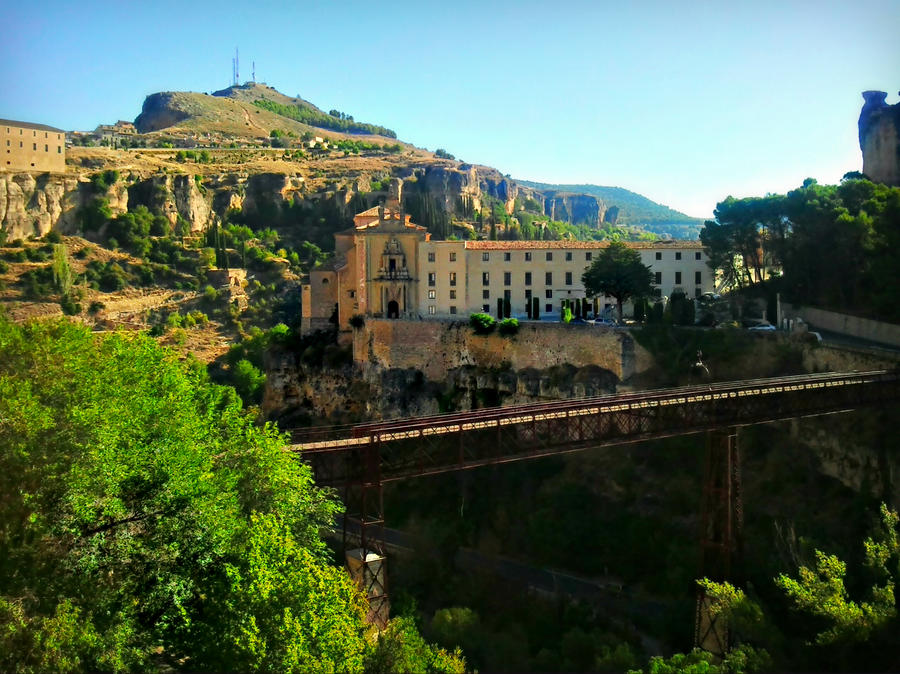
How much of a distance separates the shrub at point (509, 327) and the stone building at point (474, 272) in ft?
13.2

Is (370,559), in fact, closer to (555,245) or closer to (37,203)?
(555,245)

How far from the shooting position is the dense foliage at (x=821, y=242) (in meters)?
35.5

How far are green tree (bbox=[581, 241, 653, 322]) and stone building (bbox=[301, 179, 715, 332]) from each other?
108 inches

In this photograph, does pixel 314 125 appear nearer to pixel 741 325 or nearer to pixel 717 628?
pixel 741 325

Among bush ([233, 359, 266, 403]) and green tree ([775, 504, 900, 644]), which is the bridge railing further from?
bush ([233, 359, 266, 403])

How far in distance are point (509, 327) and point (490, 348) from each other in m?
1.56

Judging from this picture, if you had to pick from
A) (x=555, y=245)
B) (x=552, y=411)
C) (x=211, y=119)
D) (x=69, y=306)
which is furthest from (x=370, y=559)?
(x=211, y=119)

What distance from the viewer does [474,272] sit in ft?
155

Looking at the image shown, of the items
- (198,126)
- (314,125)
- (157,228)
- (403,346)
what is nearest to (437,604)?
(403,346)

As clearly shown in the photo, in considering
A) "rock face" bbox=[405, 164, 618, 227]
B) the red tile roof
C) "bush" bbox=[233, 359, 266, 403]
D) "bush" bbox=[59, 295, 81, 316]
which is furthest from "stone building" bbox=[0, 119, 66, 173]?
the red tile roof

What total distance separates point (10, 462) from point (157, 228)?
87744 mm

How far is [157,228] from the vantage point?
101125 mm

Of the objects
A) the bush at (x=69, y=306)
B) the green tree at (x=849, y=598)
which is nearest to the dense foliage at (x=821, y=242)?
the green tree at (x=849, y=598)

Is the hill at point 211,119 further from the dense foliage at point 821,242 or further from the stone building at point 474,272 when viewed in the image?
the dense foliage at point 821,242
